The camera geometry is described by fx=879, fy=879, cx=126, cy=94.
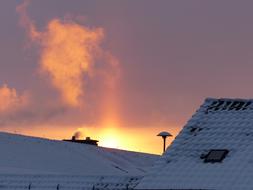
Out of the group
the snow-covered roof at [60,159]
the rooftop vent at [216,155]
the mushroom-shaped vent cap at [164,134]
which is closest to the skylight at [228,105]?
the rooftop vent at [216,155]

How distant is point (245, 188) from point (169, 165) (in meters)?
3.78

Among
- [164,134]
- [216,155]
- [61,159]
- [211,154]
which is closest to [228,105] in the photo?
[211,154]

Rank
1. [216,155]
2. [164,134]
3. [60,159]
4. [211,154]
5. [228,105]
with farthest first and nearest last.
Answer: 1. [60,159]
2. [164,134]
3. [228,105]
4. [211,154]
5. [216,155]

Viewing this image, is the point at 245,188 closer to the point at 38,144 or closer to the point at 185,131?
the point at 185,131

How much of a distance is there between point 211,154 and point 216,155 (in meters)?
0.25

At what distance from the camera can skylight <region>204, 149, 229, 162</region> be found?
1300 inches

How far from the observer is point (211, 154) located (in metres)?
33.4

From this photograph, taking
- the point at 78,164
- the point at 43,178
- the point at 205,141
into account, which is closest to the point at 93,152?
the point at 78,164

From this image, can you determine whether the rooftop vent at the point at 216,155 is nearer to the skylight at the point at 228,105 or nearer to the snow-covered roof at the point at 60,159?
the skylight at the point at 228,105

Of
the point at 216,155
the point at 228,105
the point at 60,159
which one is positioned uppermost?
the point at 60,159

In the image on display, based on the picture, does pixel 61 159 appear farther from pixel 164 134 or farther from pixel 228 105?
pixel 228 105

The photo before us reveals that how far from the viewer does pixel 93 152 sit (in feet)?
211

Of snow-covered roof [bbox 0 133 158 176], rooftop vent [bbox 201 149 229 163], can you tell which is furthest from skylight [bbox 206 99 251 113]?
snow-covered roof [bbox 0 133 158 176]

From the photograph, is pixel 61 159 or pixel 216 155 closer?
pixel 216 155
